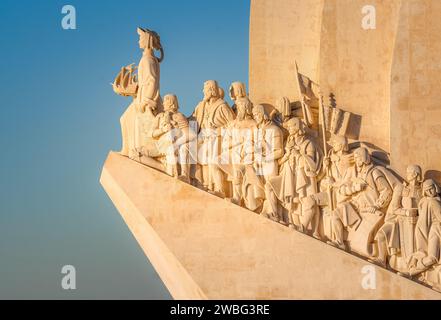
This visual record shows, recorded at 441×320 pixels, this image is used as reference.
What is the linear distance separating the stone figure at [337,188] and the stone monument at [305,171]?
0.06ft

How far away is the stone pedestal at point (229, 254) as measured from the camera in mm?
13195

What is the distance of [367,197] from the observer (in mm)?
13375

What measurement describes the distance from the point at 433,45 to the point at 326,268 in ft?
10.7

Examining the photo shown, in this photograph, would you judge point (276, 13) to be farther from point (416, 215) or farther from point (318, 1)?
point (416, 215)

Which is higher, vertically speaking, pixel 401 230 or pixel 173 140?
pixel 173 140

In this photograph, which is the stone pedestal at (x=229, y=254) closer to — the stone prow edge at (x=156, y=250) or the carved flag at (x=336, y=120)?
the stone prow edge at (x=156, y=250)

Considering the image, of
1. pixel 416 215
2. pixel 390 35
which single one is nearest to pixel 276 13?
pixel 390 35

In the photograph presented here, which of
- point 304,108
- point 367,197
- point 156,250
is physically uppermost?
point 304,108

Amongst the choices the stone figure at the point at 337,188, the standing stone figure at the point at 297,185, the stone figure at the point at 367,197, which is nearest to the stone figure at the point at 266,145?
the standing stone figure at the point at 297,185

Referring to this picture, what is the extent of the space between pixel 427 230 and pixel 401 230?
320 mm

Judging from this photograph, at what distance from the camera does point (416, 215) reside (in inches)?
519

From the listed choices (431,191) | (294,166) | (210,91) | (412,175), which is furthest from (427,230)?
(210,91)

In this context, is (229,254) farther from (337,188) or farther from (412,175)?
(412,175)

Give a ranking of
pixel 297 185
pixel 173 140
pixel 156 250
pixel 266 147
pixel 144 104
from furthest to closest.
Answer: pixel 144 104 < pixel 173 140 < pixel 156 250 < pixel 266 147 < pixel 297 185
